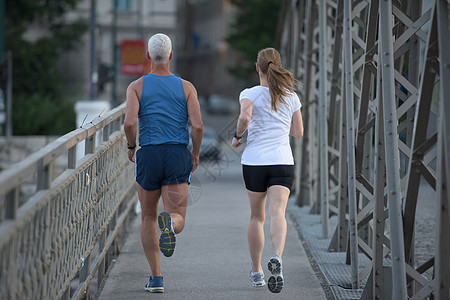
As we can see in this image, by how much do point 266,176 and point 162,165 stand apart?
0.75 metres

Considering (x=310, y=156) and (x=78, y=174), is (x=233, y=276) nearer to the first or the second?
(x=78, y=174)

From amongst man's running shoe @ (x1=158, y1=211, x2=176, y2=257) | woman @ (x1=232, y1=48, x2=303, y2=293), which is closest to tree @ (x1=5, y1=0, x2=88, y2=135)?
woman @ (x1=232, y1=48, x2=303, y2=293)

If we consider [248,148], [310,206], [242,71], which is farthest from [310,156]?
[242,71]

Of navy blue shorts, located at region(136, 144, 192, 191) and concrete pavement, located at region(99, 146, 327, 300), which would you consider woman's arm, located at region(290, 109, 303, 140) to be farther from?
concrete pavement, located at region(99, 146, 327, 300)

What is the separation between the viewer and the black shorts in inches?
252

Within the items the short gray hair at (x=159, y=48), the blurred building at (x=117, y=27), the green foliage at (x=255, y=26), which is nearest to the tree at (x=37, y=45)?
the blurred building at (x=117, y=27)

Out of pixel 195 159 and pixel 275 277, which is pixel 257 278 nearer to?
pixel 275 277

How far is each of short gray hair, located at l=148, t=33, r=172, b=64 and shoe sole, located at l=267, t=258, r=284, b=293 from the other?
1.53 m

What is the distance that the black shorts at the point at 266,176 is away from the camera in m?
6.40

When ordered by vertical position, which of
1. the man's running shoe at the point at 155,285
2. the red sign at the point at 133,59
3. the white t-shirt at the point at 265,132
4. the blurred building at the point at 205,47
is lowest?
the blurred building at the point at 205,47

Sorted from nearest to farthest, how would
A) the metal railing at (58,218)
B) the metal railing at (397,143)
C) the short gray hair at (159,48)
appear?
the metal railing at (58,218)
the metal railing at (397,143)
the short gray hair at (159,48)

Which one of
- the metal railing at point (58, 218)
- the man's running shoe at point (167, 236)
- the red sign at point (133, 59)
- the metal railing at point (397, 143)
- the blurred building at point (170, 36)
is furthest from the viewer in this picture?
the blurred building at point (170, 36)

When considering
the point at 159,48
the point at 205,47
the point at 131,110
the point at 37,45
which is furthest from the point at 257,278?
the point at 205,47

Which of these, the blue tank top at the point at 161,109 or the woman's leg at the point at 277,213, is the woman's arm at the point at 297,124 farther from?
the blue tank top at the point at 161,109
